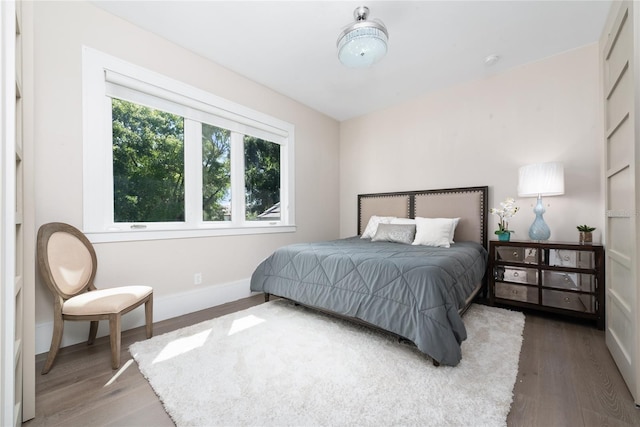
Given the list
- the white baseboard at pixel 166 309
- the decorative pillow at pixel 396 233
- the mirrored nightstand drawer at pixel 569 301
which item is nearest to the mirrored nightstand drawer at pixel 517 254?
the mirrored nightstand drawer at pixel 569 301

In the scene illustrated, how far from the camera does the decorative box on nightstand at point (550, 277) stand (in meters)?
2.24

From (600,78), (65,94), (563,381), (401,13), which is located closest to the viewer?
(563,381)

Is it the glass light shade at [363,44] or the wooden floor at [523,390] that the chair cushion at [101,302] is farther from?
the glass light shade at [363,44]

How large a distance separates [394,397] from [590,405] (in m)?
0.96

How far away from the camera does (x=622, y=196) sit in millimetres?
1637

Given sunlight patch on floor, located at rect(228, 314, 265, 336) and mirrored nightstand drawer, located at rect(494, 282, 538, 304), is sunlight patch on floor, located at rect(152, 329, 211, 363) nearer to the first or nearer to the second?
sunlight patch on floor, located at rect(228, 314, 265, 336)

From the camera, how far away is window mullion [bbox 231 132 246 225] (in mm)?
3139

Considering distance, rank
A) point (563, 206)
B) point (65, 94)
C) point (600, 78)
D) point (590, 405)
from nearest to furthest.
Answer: point (590, 405) → point (65, 94) → point (600, 78) → point (563, 206)

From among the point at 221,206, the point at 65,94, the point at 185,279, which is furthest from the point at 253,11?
the point at 185,279

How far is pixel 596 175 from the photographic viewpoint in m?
2.59

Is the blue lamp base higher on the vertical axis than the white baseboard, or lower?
higher

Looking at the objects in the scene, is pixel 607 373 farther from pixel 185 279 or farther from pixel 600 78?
pixel 185 279

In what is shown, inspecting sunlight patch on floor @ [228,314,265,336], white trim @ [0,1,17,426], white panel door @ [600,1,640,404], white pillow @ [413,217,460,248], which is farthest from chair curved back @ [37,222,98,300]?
white panel door @ [600,1,640,404]

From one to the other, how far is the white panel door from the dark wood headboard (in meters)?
1.23
